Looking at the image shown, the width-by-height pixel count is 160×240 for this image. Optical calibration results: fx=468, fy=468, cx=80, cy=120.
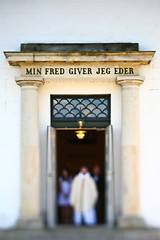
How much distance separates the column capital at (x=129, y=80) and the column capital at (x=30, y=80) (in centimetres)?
209

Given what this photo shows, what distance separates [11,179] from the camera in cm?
1266

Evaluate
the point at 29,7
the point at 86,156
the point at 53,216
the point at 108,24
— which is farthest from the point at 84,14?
the point at 86,156

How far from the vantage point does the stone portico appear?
40.0ft

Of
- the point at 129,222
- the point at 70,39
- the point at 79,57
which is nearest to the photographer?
the point at 129,222

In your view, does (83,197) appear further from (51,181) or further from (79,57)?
(79,57)

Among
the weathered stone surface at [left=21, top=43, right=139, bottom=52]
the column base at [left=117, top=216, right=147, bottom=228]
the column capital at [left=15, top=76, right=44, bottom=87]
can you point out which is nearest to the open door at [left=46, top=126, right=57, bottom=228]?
the column capital at [left=15, top=76, right=44, bottom=87]

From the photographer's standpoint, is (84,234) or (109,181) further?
(109,181)

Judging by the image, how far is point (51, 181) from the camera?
40.3 feet

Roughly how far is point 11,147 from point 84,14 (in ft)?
13.8

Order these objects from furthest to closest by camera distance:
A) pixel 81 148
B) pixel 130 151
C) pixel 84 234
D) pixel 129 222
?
pixel 81 148
pixel 130 151
pixel 129 222
pixel 84 234

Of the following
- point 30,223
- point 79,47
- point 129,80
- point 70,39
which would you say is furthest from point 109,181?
point 70,39

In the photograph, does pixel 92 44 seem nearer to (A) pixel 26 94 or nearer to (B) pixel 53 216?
(A) pixel 26 94

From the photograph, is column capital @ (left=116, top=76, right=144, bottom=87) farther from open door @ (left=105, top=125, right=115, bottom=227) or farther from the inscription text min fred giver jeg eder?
open door @ (left=105, top=125, right=115, bottom=227)

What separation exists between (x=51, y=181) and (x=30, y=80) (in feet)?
8.95
